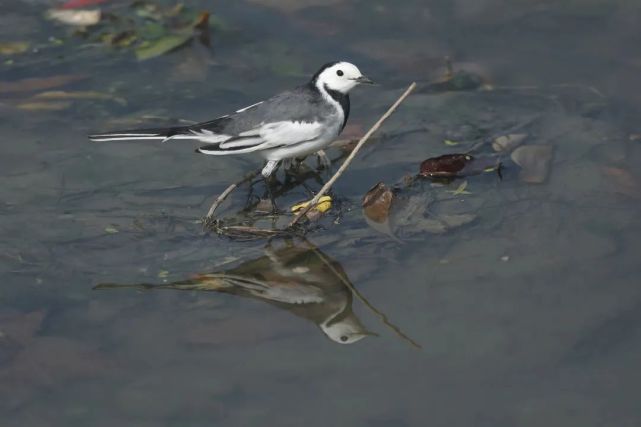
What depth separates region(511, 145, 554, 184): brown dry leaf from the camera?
718 centimetres

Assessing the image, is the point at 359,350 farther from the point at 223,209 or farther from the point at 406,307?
the point at 223,209

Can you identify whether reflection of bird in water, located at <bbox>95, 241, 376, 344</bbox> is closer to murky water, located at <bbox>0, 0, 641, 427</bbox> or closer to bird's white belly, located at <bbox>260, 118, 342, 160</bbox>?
murky water, located at <bbox>0, 0, 641, 427</bbox>

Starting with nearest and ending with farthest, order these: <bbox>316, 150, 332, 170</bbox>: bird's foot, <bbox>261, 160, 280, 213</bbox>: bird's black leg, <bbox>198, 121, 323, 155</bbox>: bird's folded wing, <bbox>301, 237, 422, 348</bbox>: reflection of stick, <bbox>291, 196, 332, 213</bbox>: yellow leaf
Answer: <bbox>301, 237, 422, 348</bbox>: reflection of stick → <bbox>291, 196, 332, 213</bbox>: yellow leaf → <bbox>198, 121, 323, 155</bbox>: bird's folded wing → <bbox>261, 160, 280, 213</bbox>: bird's black leg → <bbox>316, 150, 332, 170</bbox>: bird's foot

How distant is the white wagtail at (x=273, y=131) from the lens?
270 inches

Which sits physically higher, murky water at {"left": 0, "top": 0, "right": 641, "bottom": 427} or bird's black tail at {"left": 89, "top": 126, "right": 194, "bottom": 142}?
bird's black tail at {"left": 89, "top": 126, "right": 194, "bottom": 142}

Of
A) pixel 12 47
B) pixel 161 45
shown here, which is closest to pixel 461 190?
pixel 161 45

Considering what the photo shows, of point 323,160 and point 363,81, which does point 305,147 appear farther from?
point 363,81

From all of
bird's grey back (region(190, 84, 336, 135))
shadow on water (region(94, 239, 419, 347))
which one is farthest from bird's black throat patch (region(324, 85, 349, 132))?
shadow on water (region(94, 239, 419, 347))

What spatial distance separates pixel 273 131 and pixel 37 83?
9.06ft

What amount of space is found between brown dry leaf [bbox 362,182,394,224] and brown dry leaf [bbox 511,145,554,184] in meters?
1.00

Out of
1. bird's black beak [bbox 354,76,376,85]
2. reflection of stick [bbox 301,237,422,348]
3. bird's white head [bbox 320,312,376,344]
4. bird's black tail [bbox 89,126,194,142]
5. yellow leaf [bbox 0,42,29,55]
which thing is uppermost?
bird's black beak [bbox 354,76,376,85]

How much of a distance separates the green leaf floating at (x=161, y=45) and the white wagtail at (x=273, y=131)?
2.33 metres

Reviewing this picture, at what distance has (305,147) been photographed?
693cm

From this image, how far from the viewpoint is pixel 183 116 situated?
8.24 m
